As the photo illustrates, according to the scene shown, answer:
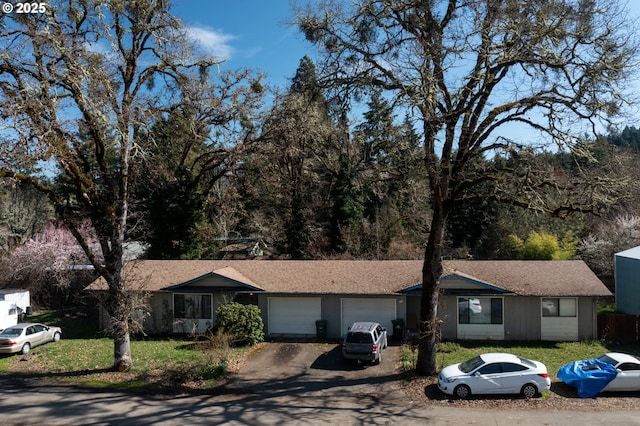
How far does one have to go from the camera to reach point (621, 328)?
2414 centimetres

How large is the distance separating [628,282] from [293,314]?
19.6m

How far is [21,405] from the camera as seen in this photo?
52.7 ft

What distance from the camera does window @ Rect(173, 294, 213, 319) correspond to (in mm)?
26656

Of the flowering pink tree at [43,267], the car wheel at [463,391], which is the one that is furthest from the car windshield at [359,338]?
the flowering pink tree at [43,267]

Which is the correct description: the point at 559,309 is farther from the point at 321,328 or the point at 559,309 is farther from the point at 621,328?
the point at 321,328

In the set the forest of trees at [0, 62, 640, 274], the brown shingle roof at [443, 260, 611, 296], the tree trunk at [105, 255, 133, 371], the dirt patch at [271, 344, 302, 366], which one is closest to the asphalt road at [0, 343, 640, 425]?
the dirt patch at [271, 344, 302, 366]

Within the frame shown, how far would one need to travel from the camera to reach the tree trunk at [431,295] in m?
18.1

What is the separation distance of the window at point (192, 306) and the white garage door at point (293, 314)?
3.58m

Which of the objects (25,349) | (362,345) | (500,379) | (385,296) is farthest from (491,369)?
(25,349)

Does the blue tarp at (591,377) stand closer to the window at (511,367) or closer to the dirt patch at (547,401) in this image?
the dirt patch at (547,401)

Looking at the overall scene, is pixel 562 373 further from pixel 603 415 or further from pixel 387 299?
pixel 387 299

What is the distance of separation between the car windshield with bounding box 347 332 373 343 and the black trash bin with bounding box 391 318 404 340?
4.56 m

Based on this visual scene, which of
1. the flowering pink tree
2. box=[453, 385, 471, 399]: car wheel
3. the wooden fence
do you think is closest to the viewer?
box=[453, 385, 471, 399]: car wheel

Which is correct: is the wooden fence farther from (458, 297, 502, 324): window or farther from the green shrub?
the green shrub
